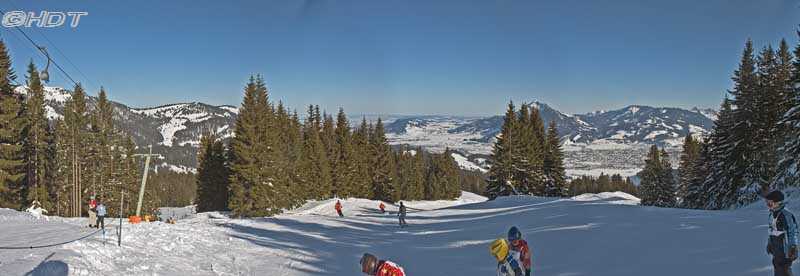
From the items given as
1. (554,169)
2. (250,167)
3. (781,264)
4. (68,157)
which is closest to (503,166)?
(554,169)

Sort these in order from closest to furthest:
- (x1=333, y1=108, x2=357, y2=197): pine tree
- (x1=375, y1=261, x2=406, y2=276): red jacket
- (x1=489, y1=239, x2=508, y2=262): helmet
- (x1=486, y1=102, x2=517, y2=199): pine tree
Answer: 1. (x1=375, y1=261, x2=406, y2=276): red jacket
2. (x1=489, y1=239, x2=508, y2=262): helmet
3. (x1=486, y1=102, x2=517, y2=199): pine tree
4. (x1=333, y1=108, x2=357, y2=197): pine tree

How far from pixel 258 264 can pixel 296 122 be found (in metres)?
50.0

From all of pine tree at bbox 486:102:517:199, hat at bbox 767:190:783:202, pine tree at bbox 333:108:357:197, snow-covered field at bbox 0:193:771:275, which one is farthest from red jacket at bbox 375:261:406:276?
pine tree at bbox 333:108:357:197

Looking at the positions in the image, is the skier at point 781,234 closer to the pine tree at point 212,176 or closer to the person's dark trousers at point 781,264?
the person's dark trousers at point 781,264

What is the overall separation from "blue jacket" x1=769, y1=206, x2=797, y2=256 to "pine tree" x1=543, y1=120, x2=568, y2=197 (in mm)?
53252

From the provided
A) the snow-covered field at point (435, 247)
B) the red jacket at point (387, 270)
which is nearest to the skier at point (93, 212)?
the snow-covered field at point (435, 247)

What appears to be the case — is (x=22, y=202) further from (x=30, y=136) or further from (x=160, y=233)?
(x=160, y=233)

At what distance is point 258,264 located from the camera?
18594 millimetres

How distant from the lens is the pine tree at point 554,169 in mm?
60438

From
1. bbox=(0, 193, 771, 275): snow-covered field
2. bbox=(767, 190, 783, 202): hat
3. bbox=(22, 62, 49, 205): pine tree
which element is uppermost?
bbox=(22, 62, 49, 205): pine tree

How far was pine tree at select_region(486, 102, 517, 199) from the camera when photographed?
190 ft

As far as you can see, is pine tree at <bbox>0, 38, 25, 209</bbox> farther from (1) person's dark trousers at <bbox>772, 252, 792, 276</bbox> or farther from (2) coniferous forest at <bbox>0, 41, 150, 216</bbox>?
(1) person's dark trousers at <bbox>772, 252, 792, 276</bbox>

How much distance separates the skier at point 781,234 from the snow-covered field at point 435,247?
3.36 metres

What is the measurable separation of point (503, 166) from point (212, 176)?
33031mm
